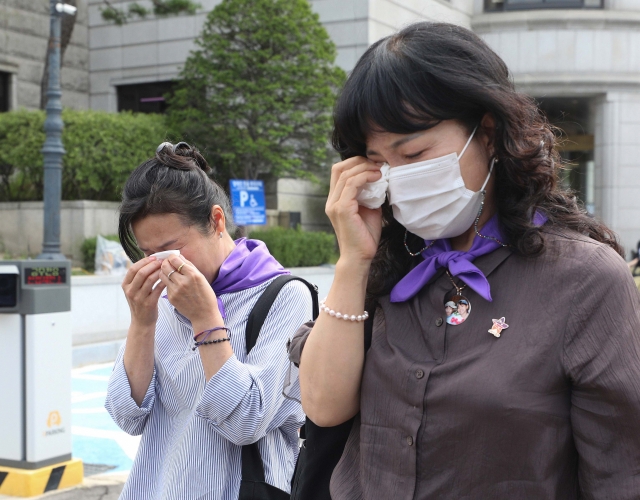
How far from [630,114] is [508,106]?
22.9 meters

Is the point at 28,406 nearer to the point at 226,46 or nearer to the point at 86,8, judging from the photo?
the point at 226,46

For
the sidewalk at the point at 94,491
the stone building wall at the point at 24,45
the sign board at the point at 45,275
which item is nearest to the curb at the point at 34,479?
the sidewalk at the point at 94,491

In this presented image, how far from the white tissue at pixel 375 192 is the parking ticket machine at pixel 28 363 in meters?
3.47

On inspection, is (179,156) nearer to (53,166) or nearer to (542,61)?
(53,166)

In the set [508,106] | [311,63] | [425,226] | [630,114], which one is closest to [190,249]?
[425,226]

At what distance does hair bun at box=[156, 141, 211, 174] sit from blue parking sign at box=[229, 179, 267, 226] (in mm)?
11294

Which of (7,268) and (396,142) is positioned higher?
(396,142)

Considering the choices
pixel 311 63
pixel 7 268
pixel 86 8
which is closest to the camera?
pixel 7 268

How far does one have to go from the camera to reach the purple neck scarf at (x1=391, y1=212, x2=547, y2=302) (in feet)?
5.10

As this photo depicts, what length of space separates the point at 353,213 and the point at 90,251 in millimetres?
12613

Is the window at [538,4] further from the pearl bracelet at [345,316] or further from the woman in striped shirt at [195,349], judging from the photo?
the pearl bracelet at [345,316]

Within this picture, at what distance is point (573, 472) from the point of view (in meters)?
1.50

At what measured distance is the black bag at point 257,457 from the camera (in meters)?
2.22

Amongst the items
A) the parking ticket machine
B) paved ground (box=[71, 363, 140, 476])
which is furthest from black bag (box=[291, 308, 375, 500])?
paved ground (box=[71, 363, 140, 476])
